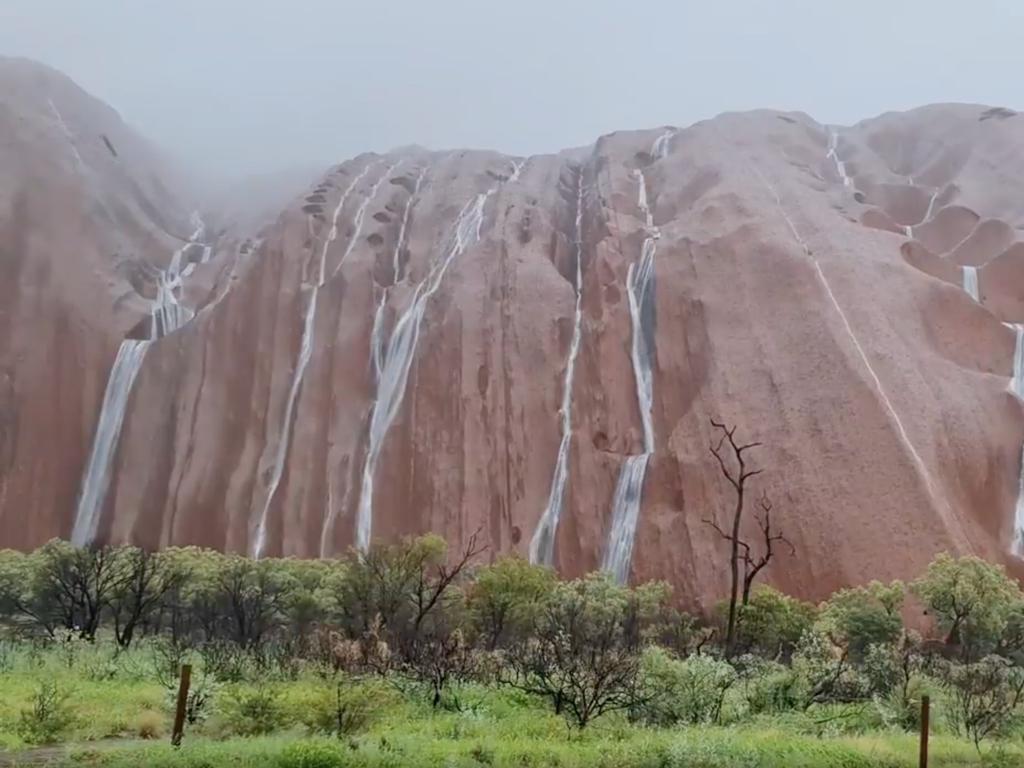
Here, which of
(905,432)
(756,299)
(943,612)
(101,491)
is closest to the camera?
(943,612)

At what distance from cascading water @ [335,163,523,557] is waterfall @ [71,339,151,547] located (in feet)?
37.8

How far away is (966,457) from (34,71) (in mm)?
60837

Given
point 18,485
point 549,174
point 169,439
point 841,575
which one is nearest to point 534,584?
point 841,575

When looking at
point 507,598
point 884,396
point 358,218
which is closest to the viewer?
point 507,598

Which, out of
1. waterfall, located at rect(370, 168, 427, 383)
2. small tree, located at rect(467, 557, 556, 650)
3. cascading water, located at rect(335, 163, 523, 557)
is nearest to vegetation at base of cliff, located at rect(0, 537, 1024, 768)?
small tree, located at rect(467, 557, 556, 650)

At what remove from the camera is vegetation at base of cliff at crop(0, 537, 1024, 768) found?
31.3 feet

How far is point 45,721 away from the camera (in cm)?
998

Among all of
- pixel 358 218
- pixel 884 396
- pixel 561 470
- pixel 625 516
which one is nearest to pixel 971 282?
pixel 884 396

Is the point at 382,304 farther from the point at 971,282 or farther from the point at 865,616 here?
the point at 865,616

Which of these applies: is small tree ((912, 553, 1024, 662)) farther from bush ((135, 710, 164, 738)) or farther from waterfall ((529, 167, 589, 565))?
bush ((135, 710, 164, 738))

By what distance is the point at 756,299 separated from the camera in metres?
38.5

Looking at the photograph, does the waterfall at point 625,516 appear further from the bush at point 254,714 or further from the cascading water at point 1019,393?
the bush at point 254,714

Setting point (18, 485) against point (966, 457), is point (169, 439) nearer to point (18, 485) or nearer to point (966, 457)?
point (18, 485)

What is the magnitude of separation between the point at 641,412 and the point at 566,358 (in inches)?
184
